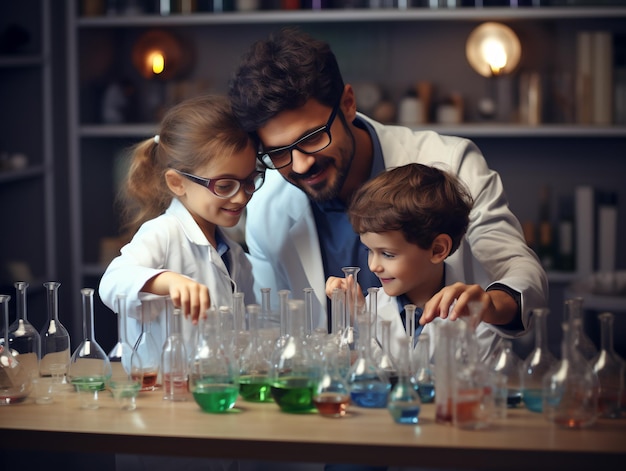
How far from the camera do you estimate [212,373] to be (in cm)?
146

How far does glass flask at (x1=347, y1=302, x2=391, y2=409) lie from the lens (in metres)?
1.46

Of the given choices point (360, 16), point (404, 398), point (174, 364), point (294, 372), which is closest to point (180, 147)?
point (174, 364)

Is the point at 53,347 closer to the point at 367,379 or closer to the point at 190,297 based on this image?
the point at 190,297

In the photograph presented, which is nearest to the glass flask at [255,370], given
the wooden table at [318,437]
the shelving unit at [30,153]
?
the wooden table at [318,437]

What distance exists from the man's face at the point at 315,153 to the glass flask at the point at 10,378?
0.72 meters

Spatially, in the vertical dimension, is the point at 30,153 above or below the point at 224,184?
above

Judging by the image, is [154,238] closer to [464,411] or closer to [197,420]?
[197,420]

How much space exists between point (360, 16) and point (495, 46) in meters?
0.62

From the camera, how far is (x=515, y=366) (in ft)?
4.78

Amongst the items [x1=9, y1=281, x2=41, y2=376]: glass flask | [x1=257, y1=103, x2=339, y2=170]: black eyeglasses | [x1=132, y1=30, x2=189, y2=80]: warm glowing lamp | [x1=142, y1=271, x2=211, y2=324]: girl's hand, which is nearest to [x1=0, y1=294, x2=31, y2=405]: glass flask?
[x1=9, y1=281, x2=41, y2=376]: glass flask

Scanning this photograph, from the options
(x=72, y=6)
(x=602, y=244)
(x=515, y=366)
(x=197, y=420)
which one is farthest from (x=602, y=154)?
(x=197, y=420)

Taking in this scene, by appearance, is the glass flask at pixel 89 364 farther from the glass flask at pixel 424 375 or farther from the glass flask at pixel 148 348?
the glass flask at pixel 424 375

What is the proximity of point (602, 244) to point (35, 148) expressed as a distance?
8.39 ft

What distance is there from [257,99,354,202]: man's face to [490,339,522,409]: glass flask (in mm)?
709
